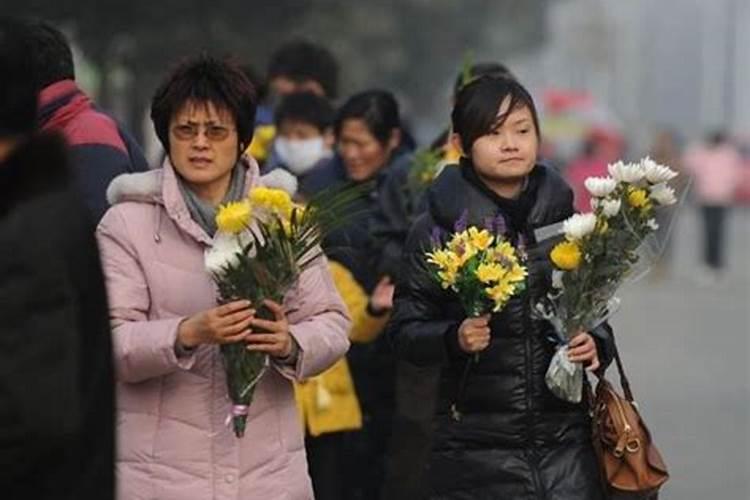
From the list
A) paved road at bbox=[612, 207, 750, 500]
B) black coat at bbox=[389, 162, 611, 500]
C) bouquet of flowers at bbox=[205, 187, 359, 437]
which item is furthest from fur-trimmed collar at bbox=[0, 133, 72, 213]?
paved road at bbox=[612, 207, 750, 500]

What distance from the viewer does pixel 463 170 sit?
631 cm

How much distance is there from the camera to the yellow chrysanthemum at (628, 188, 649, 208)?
6098 mm

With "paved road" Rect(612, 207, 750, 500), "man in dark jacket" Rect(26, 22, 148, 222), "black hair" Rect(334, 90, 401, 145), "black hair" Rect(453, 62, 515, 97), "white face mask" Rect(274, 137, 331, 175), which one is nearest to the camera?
"man in dark jacket" Rect(26, 22, 148, 222)

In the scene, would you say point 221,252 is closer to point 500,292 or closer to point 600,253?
point 500,292

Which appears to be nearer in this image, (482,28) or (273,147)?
(273,147)

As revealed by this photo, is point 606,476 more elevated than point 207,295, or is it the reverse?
point 207,295

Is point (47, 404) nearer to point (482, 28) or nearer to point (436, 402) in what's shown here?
point (436, 402)

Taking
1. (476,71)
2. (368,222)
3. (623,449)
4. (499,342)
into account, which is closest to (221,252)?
(499,342)

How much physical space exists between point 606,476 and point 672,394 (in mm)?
8978

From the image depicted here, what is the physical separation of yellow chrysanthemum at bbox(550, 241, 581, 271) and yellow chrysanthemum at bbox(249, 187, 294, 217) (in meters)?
0.78

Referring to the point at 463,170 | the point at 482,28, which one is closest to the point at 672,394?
the point at 463,170

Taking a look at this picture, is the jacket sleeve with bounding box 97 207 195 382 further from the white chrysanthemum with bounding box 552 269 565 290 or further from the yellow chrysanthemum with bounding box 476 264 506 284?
the white chrysanthemum with bounding box 552 269 565 290

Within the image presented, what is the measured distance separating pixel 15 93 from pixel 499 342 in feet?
7.82

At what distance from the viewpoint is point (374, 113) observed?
29.1ft
